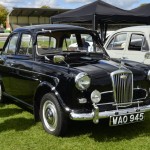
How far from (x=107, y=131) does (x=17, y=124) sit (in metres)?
1.64

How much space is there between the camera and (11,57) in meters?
6.93

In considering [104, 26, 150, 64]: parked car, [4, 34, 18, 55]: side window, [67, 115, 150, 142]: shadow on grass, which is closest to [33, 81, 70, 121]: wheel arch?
[67, 115, 150, 142]: shadow on grass

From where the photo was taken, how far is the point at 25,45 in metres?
6.56

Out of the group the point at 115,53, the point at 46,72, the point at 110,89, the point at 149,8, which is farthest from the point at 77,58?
the point at 149,8

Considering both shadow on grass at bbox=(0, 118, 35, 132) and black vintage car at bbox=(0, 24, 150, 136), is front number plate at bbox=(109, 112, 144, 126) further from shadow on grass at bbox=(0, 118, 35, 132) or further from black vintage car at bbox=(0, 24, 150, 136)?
shadow on grass at bbox=(0, 118, 35, 132)

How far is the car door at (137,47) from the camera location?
27.1 feet

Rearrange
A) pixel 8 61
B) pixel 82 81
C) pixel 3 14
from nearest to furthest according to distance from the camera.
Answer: pixel 82 81 → pixel 8 61 → pixel 3 14

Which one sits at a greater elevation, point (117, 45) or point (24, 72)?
point (117, 45)

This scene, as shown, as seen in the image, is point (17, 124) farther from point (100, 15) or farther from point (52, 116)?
point (100, 15)

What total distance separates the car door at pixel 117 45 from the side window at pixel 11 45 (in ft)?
9.51

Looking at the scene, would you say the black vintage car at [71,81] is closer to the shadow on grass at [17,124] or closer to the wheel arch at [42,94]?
the wheel arch at [42,94]

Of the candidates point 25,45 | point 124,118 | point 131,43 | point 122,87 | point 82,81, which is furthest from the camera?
point 131,43

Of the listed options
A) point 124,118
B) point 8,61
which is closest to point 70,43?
point 8,61

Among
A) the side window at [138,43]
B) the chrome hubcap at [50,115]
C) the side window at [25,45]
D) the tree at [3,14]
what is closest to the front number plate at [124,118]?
the chrome hubcap at [50,115]
